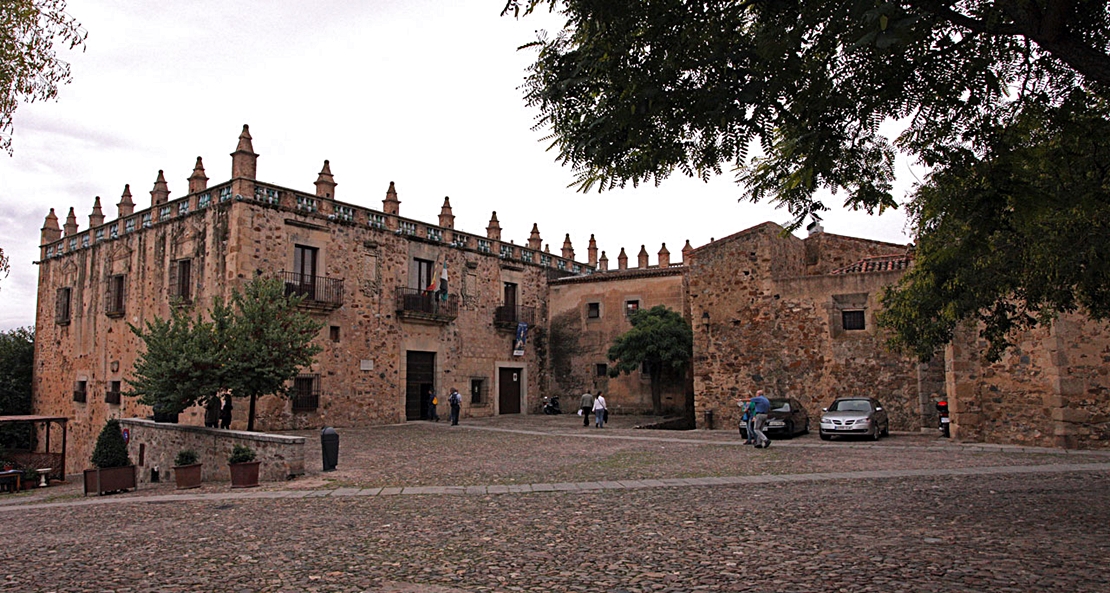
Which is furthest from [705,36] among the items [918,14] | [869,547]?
[869,547]

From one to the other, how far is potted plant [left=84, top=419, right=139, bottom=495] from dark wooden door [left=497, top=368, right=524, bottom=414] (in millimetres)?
17707

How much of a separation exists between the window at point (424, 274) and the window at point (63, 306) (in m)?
15.2

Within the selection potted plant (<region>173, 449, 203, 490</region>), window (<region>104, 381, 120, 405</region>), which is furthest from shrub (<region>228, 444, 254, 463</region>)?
window (<region>104, 381, 120, 405</region>)

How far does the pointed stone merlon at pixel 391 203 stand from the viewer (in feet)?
92.3

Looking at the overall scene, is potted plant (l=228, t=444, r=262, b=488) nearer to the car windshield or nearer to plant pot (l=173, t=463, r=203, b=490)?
plant pot (l=173, t=463, r=203, b=490)

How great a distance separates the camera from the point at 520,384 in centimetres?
3344

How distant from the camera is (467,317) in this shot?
30.7 meters

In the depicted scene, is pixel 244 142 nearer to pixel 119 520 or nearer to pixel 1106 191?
pixel 119 520

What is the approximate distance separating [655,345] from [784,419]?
843cm

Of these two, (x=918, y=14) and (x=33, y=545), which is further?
(x=33, y=545)

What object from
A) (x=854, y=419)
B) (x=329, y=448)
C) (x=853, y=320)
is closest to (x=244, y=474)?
(x=329, y=448)

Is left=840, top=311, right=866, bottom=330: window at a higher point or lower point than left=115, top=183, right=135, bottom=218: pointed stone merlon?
lower

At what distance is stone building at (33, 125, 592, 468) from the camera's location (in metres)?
24.0

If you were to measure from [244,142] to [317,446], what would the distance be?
1107 cm
